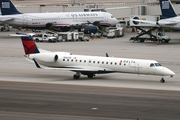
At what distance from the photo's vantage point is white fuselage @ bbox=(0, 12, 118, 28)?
84.6m

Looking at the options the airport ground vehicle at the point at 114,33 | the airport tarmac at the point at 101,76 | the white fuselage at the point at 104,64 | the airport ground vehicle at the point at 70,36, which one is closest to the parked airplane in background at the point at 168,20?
the airport tarmac at the point at 101,76

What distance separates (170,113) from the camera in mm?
23547

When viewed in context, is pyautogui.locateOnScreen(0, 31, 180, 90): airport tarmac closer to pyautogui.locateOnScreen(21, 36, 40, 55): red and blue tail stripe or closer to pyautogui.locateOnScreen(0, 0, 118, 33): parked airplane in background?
pyautogui.locateOnScreen(21, 36, 40, 55): red and blue tail stripe

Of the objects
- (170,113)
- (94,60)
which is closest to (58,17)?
(94,60)

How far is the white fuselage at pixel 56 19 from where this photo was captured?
3329 inches

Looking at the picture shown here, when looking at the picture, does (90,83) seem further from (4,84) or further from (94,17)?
(94,17)

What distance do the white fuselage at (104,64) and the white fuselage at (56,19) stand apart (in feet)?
158

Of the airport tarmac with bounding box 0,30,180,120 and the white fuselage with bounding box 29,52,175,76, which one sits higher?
the white fuselage with bounding box 29,52,175,76

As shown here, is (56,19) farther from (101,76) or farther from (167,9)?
(101,76)

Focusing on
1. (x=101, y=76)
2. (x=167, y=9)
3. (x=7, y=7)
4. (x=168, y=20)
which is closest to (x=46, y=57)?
(x=101, y=76)

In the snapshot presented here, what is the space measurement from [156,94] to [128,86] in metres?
4.36

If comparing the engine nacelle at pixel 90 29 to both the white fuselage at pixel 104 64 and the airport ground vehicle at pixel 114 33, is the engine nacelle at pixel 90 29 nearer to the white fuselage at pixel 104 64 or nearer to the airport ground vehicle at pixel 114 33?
the airport ground vehicle at pixel 114 33

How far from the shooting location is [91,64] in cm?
3694

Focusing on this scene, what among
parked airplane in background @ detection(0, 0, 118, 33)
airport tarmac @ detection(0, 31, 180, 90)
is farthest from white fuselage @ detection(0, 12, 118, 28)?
airport tarmac @ detection(0, 31, 180, 90)
